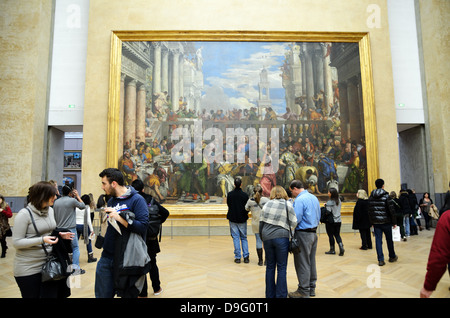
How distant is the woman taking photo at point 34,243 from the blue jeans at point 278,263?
236cm

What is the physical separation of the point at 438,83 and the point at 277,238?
1146cm

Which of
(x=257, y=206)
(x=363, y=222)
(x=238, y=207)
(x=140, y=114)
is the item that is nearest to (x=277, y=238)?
(x=257, y=206)

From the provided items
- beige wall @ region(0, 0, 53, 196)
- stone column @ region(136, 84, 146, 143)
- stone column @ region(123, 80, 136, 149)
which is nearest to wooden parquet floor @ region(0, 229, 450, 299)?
beige wall @ region(0, 0, 53, 196)

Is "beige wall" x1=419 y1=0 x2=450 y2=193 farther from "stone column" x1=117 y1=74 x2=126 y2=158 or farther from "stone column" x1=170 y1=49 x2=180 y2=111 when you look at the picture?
"stone column" x1=117 y1=74 x2=126 y2=158

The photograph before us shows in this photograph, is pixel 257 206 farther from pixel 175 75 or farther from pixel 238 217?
pixel 175 75

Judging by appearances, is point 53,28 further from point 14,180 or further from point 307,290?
point 307,290

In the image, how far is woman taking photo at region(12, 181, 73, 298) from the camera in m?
2.43

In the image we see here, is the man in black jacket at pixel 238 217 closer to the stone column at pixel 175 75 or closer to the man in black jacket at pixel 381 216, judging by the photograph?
the man in black jacket at pixel 381 216

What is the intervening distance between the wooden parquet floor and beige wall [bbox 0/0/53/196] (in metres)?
4.12

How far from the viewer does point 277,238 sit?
11.8 feet

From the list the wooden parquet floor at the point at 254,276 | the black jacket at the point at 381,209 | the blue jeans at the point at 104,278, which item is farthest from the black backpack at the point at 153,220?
the black jacket at the point at 381,209
